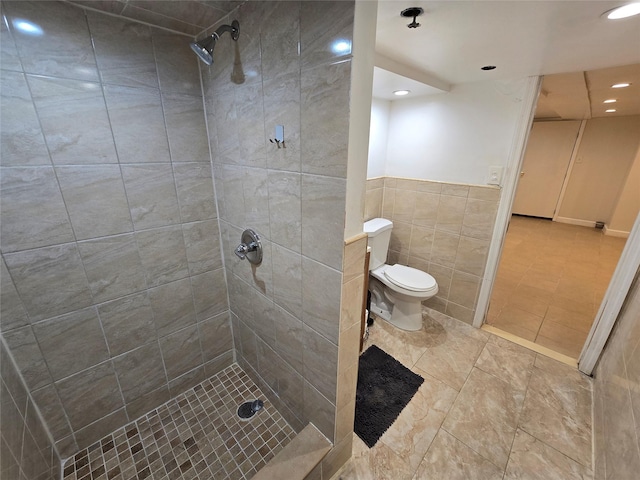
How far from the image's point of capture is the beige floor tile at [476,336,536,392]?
1729 mm

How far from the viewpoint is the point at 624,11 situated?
0.92m

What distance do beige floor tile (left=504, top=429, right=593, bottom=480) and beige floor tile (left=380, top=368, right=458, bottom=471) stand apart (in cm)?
34

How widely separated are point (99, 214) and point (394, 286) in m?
1.88

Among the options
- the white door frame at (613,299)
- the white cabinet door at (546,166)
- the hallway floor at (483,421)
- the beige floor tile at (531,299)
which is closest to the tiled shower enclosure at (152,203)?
the hallway floor at (483,421)

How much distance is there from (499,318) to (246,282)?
2.24 meters

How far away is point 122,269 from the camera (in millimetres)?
1232

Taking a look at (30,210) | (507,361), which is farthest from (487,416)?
(30,210)

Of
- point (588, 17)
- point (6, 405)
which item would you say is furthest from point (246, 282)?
point (588, 17)

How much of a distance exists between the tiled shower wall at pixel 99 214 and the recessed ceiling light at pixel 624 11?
164 cm

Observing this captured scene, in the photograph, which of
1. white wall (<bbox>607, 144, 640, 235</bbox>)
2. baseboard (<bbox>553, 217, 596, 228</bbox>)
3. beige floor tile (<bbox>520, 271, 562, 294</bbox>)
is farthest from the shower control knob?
baseboard (<bbox>553, 217, 596, 228</bbox>)

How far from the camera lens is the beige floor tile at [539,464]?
4.02 ft

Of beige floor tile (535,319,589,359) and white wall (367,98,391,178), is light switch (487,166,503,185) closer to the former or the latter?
white wall (367,98,391,178)

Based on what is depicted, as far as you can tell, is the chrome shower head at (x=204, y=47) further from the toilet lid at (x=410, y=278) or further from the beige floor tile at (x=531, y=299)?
the beige floor tile at (x=531, y=299)

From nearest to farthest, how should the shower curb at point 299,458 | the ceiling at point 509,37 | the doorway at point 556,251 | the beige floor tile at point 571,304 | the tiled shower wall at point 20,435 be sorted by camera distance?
1. the tiled shower wall at point 20,435
2. the ceiling at point 509,37
3. the shower curb at point 299,458
4. the doorway at point 556,251
5. the beige floor tile at point 571,304
